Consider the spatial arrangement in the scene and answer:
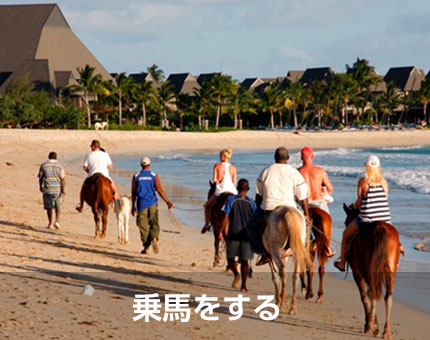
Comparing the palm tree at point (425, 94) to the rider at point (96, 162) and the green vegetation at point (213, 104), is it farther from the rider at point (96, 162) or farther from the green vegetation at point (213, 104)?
the rider at point (96, 162)

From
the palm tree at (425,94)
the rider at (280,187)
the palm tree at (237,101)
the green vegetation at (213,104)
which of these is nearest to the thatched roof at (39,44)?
the green vegetation at (213,104)

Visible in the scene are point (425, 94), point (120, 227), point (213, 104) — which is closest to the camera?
point (120, 227)

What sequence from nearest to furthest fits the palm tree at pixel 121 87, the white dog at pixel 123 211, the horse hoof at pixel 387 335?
the horse hoof at pixel 387 335, the white dog at pixel 123 211, the palm tree at pixel 121 87

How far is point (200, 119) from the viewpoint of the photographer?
282ft

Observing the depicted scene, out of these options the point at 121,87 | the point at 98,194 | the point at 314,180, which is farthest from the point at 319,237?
the point at 121,87

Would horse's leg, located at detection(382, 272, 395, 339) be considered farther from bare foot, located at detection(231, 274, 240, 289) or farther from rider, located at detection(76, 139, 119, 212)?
rider, located at detection(76, 139, 119, 212)

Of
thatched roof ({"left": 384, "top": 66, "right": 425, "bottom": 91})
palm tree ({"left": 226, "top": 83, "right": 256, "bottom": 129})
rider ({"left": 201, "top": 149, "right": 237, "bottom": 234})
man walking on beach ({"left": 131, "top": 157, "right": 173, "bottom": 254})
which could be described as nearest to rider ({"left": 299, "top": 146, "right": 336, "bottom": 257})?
rider ({"left": 201, "top": 149, "right": 237, "bottom": 234})

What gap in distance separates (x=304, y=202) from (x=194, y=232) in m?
6.90

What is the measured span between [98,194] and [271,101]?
3125 inches

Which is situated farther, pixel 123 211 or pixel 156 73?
pixel 156 73

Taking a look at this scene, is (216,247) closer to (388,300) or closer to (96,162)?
(96,162)

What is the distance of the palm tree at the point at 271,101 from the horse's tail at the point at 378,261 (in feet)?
275

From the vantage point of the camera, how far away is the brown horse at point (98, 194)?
13.2 meters

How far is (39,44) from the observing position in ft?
285
